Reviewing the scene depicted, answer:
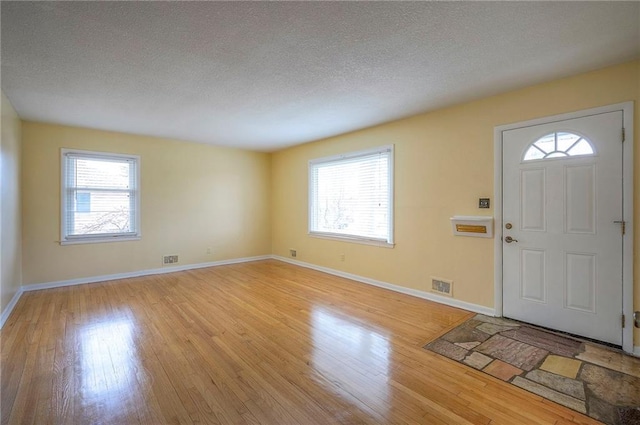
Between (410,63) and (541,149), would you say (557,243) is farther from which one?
(410,63)

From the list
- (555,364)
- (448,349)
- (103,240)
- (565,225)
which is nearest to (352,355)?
(448,349)

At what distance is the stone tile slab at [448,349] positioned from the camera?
96.9 inches

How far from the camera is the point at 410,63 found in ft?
8.43

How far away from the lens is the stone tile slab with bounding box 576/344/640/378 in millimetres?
2266

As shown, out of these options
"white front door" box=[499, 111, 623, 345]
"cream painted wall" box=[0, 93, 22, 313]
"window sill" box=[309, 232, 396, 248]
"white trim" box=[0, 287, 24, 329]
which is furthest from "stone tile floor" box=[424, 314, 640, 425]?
"cream painted wall" box=[0, 93, 22, 313]

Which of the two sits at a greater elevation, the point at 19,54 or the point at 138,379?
the point at 19,54

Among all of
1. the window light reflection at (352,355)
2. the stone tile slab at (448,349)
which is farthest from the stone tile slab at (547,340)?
the window light reflection at (352,355)

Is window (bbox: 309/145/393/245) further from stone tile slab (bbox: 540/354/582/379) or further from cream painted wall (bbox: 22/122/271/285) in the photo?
stone tile slab (bbox: 540/354/582/379)

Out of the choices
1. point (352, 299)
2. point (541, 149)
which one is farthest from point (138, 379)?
point (541, 149)

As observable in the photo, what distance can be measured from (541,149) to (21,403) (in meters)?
4.75

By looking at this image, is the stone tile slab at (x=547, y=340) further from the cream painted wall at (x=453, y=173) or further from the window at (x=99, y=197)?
the window at (x=99, y=197)

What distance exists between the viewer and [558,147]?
115 inches

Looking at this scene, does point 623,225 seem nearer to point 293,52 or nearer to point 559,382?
point 559,382

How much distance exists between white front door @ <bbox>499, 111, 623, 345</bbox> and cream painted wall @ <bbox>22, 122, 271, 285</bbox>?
495cm
